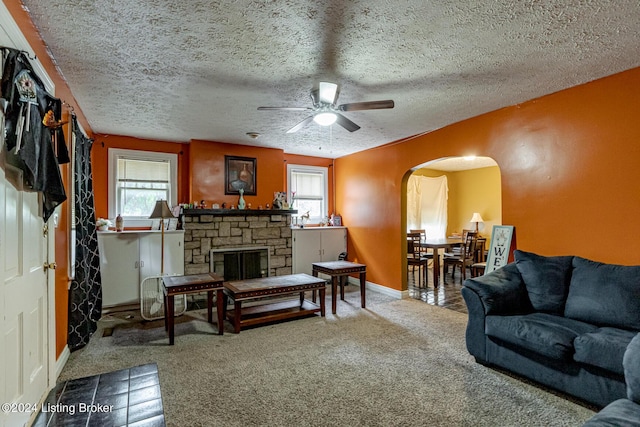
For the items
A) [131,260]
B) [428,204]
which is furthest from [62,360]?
[428,204]

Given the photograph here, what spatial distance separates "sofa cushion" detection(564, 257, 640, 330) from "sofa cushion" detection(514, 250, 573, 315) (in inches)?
2.4

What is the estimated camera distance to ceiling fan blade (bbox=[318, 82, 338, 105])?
2829mm

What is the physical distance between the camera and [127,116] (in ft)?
13.0

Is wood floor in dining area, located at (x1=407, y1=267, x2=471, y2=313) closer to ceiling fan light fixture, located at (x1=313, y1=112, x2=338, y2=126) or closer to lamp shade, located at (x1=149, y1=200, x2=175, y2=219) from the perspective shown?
ceiling fan light fixture, located at (x1=313, y1=112, x2=338, y2=126)

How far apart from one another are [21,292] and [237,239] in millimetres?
3470

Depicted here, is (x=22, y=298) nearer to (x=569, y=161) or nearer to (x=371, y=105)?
(x=371, y=105)

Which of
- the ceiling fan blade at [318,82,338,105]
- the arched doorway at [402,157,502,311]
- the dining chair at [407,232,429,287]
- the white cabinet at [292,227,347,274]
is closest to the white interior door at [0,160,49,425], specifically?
the ceiling fan blade at [318,82,338,105]

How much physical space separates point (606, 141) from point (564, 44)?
1139mm

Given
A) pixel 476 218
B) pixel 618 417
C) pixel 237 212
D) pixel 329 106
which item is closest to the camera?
pixel 618 417

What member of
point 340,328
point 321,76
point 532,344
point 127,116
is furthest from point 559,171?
point 127,116

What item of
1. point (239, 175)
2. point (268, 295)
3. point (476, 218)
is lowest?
point (268, 295)

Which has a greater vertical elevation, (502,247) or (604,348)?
(502,247)

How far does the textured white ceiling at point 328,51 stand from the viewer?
1.98 metres

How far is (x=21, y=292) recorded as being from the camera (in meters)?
1.86
